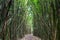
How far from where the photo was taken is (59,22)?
18.4ft

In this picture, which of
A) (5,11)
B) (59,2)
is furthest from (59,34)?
(5,11)

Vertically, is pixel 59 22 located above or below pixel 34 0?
below

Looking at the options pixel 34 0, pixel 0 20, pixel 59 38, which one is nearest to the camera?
pixel 59 38

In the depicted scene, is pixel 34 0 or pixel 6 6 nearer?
pixel 6 6

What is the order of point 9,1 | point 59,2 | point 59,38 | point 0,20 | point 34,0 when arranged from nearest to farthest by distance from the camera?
point 9,1 < point 59,38 < point 59,2 < point 0,20 < point 34,0

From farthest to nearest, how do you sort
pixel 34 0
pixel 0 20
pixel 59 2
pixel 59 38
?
pixel 34 0
pixel 0 20
pixel 59 2
pixel 59 38

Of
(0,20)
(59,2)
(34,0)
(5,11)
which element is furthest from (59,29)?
(34,0)

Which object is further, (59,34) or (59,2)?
(59,2)

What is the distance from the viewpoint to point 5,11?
16.7ft

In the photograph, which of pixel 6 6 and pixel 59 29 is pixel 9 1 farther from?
pixel 59 29

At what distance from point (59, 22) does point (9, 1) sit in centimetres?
180

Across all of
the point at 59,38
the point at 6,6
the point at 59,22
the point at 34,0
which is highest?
the point at 34,0

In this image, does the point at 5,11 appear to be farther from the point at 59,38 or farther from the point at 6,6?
the point at 59,38

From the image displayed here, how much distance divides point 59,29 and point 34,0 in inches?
450
